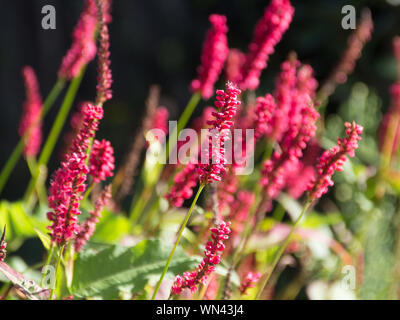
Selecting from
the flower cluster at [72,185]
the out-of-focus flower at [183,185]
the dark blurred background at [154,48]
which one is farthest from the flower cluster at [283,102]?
the dark blurred background at [154,48]

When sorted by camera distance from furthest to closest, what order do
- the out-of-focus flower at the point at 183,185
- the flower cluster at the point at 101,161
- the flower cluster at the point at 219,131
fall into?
the out-of-focus flower at the point at 183,185
the flower cluster at the point at 101,161
the flower cluster at the point at 219,131

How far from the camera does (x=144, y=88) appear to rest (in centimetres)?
363

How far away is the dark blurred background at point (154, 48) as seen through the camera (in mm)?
2932

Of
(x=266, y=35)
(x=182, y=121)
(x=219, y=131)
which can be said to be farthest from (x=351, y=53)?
(x=219, y=131)

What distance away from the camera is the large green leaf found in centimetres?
78

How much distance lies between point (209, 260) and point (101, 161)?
0.72 ft

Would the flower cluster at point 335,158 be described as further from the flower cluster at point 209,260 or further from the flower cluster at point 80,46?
the flower cluster at point 80,46

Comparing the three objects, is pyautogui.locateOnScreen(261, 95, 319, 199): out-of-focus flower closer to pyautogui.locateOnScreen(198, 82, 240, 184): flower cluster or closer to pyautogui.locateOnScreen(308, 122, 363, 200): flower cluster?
pyautogui.locateOnScreen(308, 122, 363, 200): flower cluster

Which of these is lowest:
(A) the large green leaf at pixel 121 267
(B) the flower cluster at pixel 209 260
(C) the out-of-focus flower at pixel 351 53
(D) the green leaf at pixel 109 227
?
(D) the green leaf at pixel 109 227

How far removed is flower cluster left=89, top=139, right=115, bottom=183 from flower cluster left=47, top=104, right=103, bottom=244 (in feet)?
0.29

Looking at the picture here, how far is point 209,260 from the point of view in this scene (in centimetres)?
62

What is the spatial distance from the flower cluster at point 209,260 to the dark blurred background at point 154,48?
7.78 feet
